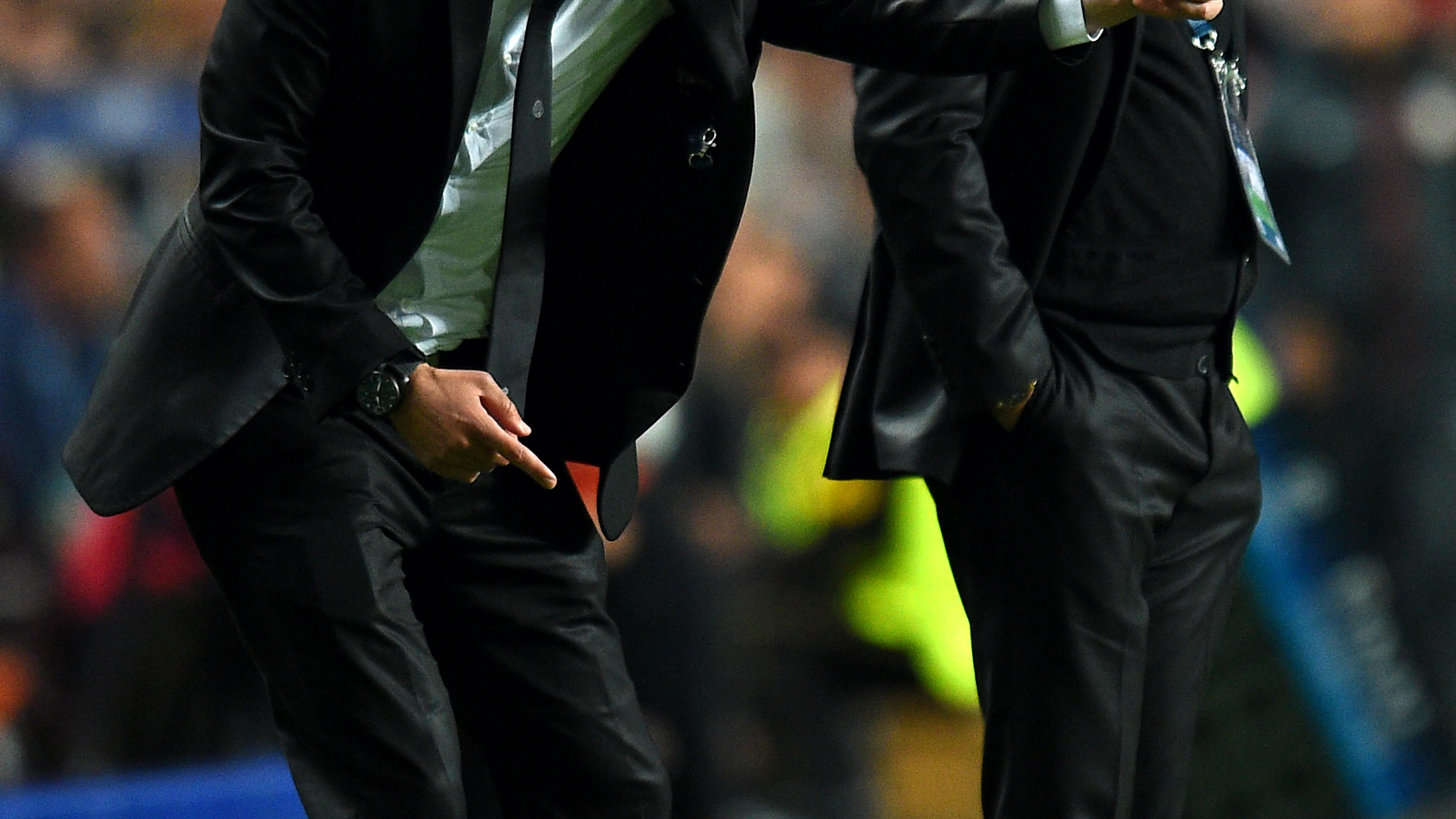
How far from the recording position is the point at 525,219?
3002 millimetres

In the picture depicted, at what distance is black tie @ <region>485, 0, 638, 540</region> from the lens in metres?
2.89

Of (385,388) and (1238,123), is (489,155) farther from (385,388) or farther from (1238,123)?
(1238,123)

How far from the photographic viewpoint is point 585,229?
3.18 m

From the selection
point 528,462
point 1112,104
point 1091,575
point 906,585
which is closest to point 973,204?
point 1112,104

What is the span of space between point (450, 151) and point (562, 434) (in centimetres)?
56

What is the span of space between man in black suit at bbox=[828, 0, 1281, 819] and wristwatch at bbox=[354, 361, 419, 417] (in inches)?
37.7

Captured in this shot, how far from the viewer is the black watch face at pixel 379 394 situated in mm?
2770

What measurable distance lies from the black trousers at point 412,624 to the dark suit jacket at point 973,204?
1.99ft

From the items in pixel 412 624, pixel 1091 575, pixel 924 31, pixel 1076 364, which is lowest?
pixel 1091 575

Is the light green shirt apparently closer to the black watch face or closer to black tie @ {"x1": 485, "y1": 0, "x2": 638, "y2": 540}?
black tie @ {"x1": 485, "y1": 0, "x2": 638, "y2": 540}

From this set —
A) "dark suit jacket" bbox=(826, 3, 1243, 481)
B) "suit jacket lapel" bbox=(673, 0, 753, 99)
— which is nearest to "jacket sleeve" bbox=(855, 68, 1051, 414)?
"dark suit jacket" bbox=(826, 3, 1243, 481)

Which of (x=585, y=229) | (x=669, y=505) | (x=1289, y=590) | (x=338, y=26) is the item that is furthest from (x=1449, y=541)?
(x=338, y=26)

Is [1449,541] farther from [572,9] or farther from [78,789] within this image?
[572,9]

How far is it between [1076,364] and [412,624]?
112 cm
